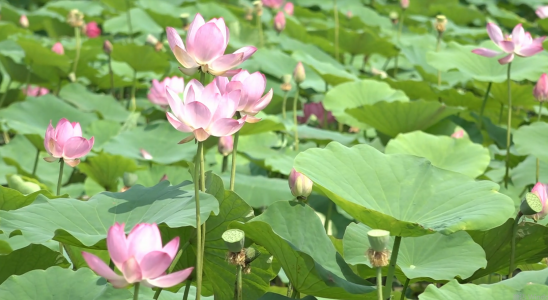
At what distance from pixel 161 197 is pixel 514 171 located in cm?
118

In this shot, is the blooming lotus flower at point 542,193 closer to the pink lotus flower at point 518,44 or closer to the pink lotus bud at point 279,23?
the pink lotus flower at point 518,44

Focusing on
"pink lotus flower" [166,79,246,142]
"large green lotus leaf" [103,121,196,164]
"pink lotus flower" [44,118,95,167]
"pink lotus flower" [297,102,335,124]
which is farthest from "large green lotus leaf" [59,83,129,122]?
"pink lotus flower" [166,79,246,142]

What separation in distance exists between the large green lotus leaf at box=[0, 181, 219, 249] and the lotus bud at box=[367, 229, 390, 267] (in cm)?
25

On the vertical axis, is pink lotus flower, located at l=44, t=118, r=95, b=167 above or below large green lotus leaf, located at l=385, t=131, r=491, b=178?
above

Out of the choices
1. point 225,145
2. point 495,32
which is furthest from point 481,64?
point 225,145

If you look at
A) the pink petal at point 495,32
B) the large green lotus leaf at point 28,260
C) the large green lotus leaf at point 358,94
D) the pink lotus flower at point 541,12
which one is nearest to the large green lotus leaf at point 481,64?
the large green lotus leaf at point 358,94

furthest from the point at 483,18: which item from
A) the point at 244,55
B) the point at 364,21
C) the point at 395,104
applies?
the point at 244,55

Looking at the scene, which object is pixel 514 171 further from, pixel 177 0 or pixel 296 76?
pixel 177 0

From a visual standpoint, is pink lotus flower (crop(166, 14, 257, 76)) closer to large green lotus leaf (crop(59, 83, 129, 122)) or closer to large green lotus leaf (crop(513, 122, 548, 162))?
large green lotus leaf (crop(513, 122, 548, 162))

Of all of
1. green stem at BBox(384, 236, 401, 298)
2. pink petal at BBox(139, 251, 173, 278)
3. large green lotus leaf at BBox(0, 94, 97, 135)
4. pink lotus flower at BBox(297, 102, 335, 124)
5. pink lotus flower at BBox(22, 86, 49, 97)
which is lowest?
pink lotus flower at BBox(22, 86, 49, 97)

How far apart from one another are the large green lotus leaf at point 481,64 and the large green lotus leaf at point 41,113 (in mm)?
1299

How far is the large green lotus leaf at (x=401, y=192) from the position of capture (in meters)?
1.08

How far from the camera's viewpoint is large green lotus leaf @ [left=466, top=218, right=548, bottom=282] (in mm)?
1290

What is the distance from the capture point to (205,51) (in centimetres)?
108
